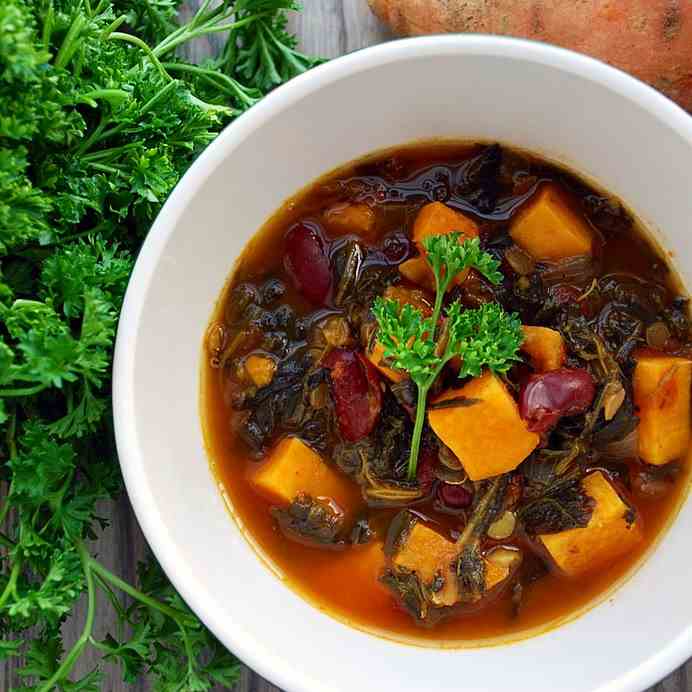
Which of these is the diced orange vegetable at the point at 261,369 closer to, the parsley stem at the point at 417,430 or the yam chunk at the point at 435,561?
the parsley stem at the point at 417,430

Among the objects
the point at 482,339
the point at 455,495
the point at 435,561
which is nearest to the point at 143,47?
the point at 482,339

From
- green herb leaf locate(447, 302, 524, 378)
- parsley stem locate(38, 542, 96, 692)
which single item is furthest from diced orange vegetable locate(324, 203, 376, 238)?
parsley stem locate(38, 542, 96, 692)

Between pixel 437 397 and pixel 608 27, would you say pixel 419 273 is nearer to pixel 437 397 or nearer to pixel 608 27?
pixel 437 397

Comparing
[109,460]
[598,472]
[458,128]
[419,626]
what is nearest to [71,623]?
[109,460]

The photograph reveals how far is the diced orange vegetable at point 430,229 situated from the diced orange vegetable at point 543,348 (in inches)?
8.3

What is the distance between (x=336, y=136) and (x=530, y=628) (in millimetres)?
1235

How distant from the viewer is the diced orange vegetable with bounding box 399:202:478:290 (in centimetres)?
229

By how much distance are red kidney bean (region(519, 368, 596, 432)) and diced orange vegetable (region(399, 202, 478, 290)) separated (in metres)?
0.31

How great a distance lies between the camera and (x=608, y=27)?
2396mm

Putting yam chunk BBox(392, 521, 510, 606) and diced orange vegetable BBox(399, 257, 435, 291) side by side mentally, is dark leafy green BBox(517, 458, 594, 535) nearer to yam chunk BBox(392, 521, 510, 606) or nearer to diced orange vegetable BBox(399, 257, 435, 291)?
yam chunk BBox(392, 521, 510, 606)

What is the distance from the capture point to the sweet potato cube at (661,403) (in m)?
2.26

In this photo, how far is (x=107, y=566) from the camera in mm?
2570

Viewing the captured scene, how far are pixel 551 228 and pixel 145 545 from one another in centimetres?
129

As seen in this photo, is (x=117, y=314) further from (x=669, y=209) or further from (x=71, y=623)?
(x=669, y=209)
